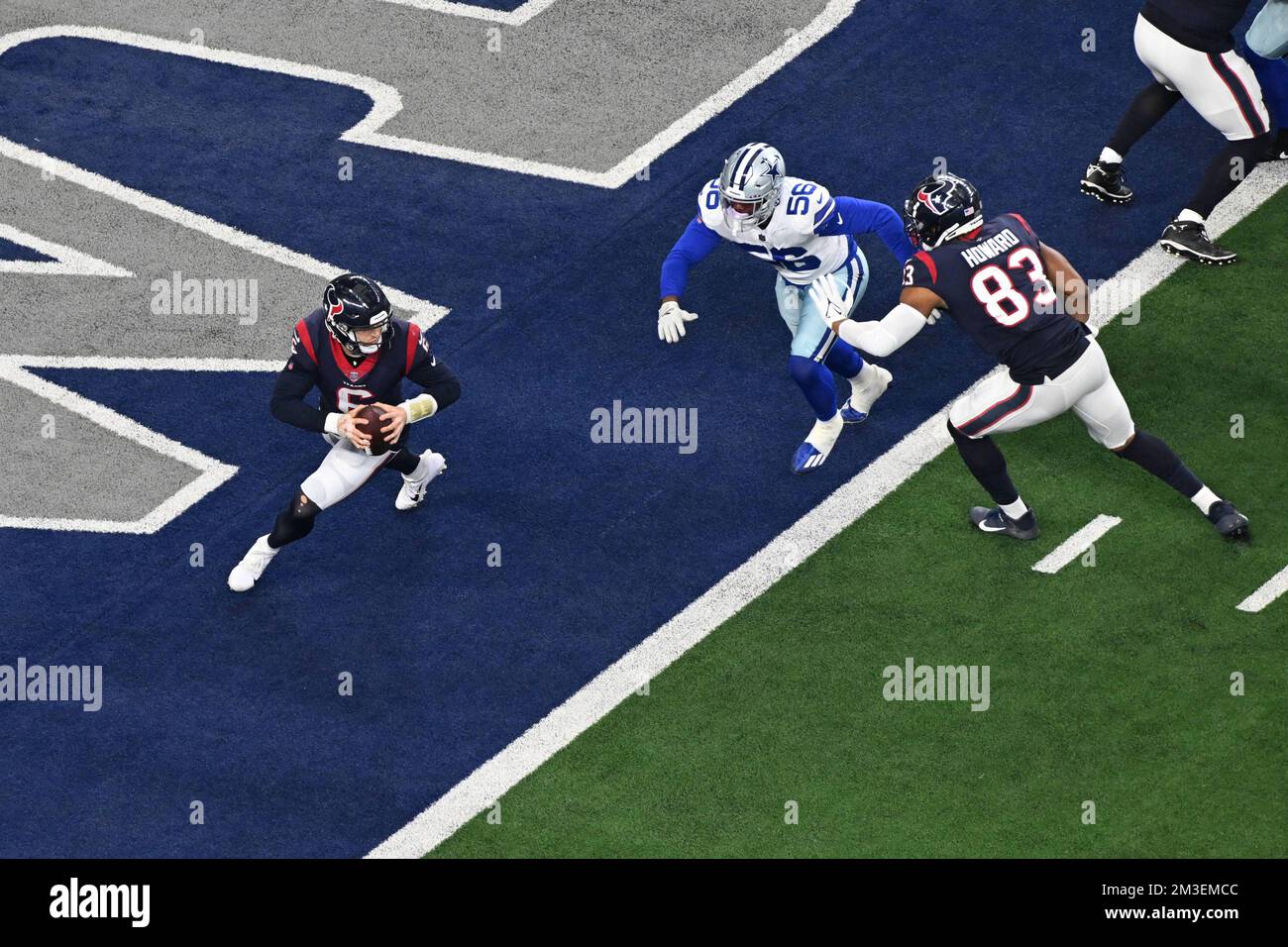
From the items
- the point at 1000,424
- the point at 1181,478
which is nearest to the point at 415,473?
the point at 1000,424

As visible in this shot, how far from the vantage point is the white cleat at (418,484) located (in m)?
12.7

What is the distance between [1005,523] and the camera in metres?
12.3

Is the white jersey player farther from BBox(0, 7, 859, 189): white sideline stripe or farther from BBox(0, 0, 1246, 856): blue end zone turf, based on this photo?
BBox(0, 7, 859, 189): white sideline stripe

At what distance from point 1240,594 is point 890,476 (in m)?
2.20

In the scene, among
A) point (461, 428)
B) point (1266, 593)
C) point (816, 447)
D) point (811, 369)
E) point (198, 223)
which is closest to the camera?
point (1266, 593)

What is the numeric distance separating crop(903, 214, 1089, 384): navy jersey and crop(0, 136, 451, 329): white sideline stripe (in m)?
3.88

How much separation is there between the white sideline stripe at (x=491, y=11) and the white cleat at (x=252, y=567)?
18.3ft

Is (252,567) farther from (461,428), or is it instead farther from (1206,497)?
(1206,497)

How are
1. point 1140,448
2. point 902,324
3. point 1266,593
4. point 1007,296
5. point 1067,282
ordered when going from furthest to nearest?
point 1140,448 → point 1266,593 → point 1067,282 → point 902,324 → point 1007,296

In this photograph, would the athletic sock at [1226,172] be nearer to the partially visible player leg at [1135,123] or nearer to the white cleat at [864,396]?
the partially visible player leg at [1135,123]

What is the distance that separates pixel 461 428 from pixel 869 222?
113 inches

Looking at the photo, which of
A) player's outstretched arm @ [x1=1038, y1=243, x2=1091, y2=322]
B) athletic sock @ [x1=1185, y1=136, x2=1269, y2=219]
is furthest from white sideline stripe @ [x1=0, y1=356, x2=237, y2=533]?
athletic sock @ [x1=1185, y1=136, x2=1269, y2=219]

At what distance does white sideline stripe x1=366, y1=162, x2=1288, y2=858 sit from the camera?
36.7ft

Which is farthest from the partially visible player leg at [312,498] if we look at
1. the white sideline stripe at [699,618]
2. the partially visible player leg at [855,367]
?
the partially visible player leg at [855,367]
